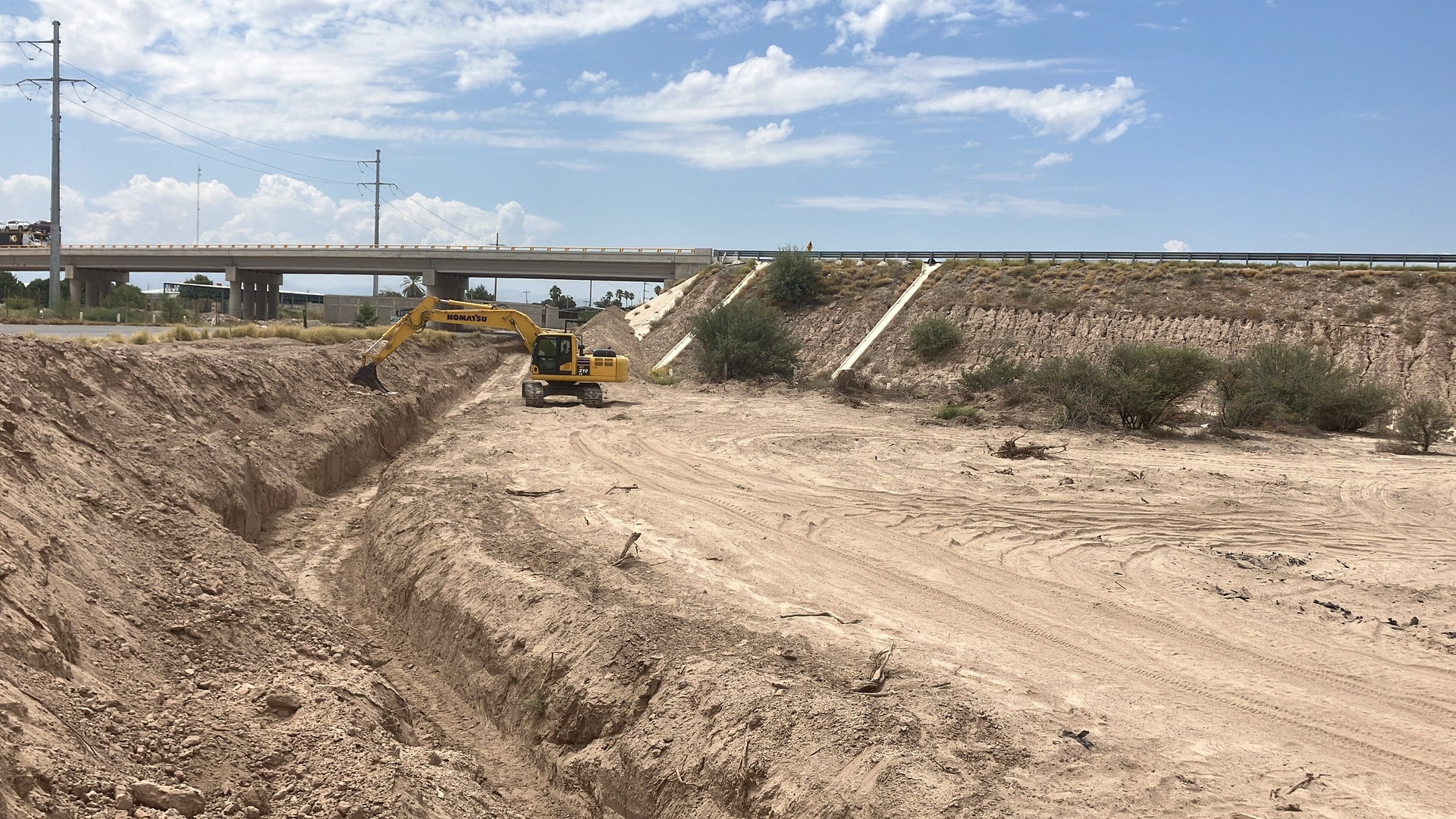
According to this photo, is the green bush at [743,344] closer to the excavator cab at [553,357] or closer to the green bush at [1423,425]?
the excavator cab at [553,357]

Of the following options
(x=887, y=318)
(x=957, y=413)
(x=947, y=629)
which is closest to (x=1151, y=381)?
(x=957, y=413)

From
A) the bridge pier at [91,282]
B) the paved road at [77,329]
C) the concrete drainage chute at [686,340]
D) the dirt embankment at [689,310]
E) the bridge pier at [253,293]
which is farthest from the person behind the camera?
the bridge pier at [91,282]

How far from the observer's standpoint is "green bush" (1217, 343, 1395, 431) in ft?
85.6

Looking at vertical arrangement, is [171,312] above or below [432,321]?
below

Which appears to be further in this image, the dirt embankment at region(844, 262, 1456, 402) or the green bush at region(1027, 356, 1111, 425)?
the dirt embankment at region(844, 262, 1456, 402)

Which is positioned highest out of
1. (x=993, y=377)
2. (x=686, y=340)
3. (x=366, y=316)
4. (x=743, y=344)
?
(x=366, y=316)

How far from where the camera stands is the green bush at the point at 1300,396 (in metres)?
26.1

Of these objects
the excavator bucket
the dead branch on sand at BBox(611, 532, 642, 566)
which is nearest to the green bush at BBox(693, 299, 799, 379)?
the excavator bucket

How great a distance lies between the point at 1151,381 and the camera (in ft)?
81.9

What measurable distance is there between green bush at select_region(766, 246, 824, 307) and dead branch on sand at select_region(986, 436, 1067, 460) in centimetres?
2849

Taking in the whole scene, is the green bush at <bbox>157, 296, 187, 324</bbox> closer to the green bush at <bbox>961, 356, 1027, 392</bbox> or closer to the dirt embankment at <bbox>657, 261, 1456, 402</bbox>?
the dirt embankment at <bbox>657, 261, 1456, 402</bbox>

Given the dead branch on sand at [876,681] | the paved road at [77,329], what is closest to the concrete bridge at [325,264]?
the paved road at [77,329]

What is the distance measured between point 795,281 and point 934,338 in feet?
34.6

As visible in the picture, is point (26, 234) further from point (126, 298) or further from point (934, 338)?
point (934, 338)
